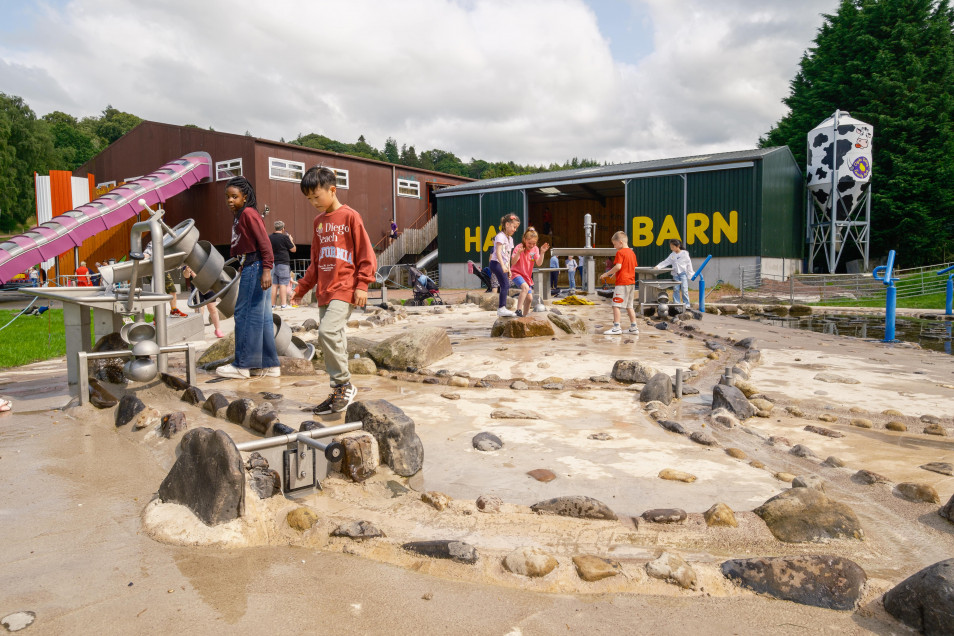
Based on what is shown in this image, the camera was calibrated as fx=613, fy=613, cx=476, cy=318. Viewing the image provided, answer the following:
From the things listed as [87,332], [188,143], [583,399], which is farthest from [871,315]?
[188,143]

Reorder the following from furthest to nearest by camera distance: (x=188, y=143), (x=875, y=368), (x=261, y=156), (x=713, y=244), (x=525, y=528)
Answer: (x=188, y=143), (x=261, y=156), (x=713, y=244), (x=875, y=368), (x=525, y=528)

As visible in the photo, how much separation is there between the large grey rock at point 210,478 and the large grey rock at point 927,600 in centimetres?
226

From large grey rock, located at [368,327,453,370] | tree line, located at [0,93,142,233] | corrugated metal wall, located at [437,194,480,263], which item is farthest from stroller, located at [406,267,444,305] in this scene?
tree line, located at [0,93,142,233]

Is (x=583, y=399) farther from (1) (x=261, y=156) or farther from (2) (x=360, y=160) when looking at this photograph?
(2) (x=360, y=160)

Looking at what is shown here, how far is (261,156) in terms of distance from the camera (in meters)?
26.1

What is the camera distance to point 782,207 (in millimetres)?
24219

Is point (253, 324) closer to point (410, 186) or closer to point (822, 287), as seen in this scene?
point (822, 287)

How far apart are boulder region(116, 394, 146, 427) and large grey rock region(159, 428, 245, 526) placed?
1.74 meters

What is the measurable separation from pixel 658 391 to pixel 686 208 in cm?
2004

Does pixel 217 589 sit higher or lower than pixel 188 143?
lower

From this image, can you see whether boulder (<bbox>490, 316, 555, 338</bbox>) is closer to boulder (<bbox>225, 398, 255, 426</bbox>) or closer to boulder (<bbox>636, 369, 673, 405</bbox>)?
boulder (<bbox>636, 369, 673, 405</bbox>)

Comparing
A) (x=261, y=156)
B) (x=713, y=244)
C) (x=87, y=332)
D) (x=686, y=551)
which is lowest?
(x=686, y=551)

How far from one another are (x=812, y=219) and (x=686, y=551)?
28.9m

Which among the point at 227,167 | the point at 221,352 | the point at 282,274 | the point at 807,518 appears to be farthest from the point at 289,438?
the point at 227,167
